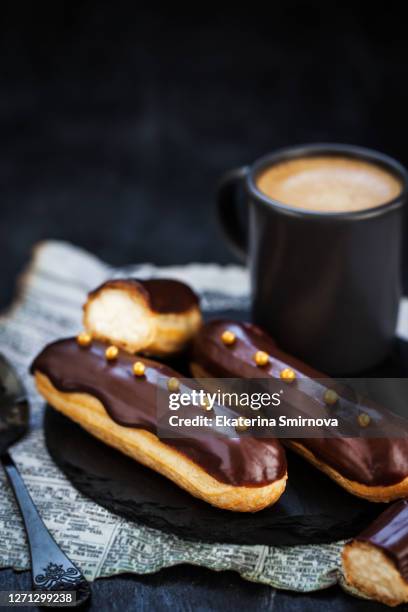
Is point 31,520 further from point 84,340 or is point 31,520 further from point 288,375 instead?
point 288,375

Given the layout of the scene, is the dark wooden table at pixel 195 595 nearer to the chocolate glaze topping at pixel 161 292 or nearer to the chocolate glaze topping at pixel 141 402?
the chocolate glaze topping at pixel 141 402

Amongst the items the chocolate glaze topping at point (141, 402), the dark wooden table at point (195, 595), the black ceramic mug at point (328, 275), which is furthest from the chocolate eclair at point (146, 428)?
the black ceramic mug at point (328, 275)

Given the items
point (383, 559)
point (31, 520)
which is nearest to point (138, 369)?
point (31, 520)

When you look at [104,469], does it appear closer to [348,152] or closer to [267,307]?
[267,307]

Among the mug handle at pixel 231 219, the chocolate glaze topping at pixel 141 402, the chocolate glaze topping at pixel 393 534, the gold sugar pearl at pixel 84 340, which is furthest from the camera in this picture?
the mug handle at pixel 231 219

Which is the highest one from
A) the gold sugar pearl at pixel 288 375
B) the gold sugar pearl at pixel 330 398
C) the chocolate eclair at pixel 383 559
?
the gold sugar pearl at pixel 330 398

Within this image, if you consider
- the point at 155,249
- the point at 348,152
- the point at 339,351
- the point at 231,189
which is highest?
the point at 348,152

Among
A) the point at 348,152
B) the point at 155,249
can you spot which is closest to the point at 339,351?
the point at 348,152
